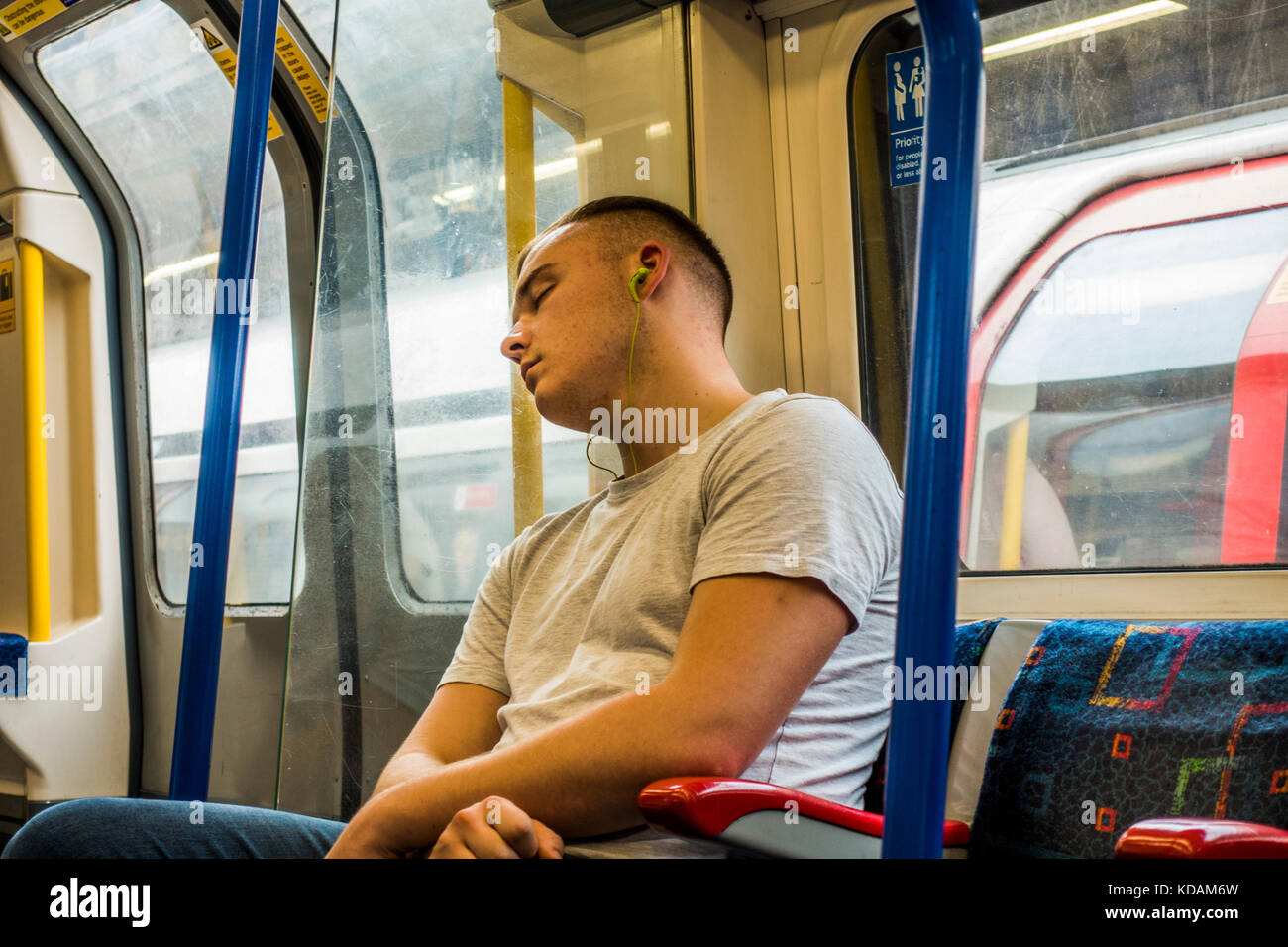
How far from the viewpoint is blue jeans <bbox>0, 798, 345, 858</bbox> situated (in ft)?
4.62

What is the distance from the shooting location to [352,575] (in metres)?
2.59

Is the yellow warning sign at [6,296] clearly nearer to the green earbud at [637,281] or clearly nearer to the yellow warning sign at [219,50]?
the yellow warning sign at [219,50]

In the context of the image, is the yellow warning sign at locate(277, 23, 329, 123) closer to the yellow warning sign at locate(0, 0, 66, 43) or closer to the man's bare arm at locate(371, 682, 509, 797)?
the yellow warning sign at locate(0, 0, 66, 43)

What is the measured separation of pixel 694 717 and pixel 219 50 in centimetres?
332

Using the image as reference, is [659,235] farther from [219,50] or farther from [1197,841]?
[219,50]

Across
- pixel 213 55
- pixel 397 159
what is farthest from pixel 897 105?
pixel 213 55

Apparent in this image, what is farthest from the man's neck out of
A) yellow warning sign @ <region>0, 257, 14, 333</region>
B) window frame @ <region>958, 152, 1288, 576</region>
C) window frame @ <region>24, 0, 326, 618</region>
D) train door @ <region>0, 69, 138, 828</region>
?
yellow warning sign @ <region>0, 257, 14, 333</region>

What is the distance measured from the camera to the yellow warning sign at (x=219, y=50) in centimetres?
365

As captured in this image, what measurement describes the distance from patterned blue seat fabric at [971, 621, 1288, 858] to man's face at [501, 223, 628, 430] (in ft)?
2.53

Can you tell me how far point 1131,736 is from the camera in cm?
145

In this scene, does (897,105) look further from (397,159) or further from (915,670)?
(915,670)

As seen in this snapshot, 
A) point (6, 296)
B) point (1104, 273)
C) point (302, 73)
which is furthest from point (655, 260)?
point (6, 296)
